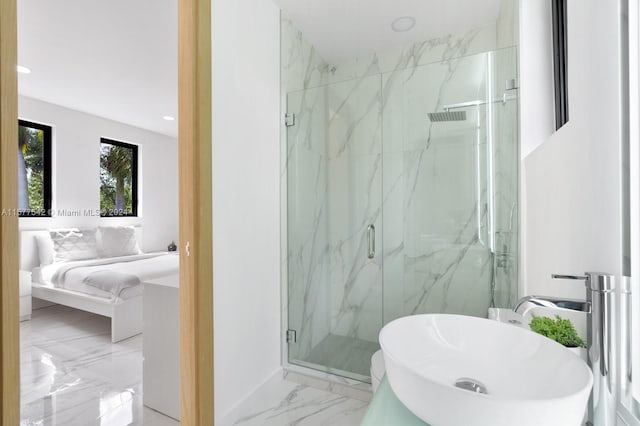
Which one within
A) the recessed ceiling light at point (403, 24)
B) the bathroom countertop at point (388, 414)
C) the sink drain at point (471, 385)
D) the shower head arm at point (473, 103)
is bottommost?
the bathroom countertop at point (388, 414)

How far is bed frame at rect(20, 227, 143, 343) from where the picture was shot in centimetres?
275

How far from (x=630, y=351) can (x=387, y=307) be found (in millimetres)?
1692

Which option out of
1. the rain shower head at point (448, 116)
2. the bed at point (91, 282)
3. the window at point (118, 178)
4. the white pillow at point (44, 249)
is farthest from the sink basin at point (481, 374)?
the window at point (118, 178)

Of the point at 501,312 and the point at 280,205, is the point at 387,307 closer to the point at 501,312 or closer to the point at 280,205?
the point at 501,312

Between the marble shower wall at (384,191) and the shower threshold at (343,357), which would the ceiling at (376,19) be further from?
the shower threshold at (343,357)

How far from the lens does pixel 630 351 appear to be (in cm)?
52

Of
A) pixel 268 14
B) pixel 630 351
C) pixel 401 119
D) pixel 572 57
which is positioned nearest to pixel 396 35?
pixel 401 119

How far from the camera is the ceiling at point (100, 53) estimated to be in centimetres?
208

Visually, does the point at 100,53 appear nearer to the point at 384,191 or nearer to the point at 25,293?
the point at 25,293

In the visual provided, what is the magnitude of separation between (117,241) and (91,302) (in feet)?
4.69

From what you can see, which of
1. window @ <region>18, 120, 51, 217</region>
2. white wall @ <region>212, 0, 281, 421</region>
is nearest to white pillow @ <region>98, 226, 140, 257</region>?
window @ <region>18, 120, 51, 217</region>

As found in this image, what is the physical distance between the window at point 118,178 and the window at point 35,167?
0.76m

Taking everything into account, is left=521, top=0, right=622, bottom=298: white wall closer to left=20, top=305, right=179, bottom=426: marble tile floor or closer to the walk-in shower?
the walk-in shower

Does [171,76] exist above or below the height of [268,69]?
above
